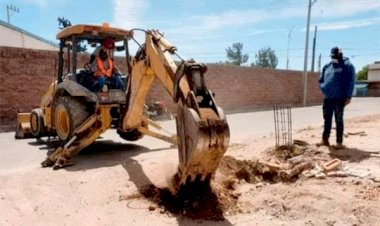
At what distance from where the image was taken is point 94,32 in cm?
771

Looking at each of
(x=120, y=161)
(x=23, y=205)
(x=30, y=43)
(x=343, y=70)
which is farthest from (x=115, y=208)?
(x=30, y=43)

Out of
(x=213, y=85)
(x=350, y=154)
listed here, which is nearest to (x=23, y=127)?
(x=350, y=154)

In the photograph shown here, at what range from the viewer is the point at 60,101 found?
8.07m

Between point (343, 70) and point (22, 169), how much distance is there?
5834 millimetres

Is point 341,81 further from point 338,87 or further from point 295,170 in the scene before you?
point 295,170

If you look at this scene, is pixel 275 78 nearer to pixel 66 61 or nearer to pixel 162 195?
pixel 66 61

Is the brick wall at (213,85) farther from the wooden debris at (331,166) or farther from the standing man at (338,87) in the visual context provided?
the wooden debris at (331,166)

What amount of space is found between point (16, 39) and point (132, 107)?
687 inches

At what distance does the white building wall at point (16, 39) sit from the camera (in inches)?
822

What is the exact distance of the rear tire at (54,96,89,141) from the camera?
7.48 m

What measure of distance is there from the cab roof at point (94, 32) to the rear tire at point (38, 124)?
2299mm

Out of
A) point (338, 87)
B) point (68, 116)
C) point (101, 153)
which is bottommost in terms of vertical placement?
point (101, 153)

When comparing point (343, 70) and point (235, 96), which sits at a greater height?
point (343, 70)

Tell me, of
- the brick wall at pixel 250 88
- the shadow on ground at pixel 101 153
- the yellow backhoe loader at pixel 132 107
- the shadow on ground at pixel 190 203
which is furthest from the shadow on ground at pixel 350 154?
the brick wall at pixel 250 88
